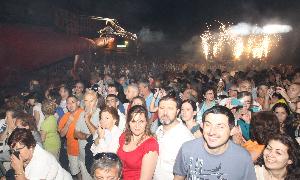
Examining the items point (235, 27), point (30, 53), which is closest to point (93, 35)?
point (30, 53)

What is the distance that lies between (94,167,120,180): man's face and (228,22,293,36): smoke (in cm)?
4314

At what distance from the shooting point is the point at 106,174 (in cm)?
320

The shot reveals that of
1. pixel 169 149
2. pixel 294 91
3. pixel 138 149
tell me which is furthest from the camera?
pixel 294 91

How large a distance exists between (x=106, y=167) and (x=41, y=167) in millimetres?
1008

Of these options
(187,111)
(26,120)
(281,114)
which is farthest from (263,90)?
(26,120)

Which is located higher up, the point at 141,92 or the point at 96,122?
the point at 141,92

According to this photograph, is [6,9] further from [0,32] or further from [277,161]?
[277,161]

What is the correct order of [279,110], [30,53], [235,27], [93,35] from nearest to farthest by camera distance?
[279,110] < [30,53] < [93,35] < [235,27]

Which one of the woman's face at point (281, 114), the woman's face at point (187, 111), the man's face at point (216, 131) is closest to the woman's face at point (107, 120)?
the woman's face at point (187, 111)

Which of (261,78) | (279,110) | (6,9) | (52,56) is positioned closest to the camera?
(279,110)

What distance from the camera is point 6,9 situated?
16359 millimetres

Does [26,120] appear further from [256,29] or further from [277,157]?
→ [256,29]

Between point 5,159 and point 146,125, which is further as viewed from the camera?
point 5,159

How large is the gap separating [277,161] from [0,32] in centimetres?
1282
